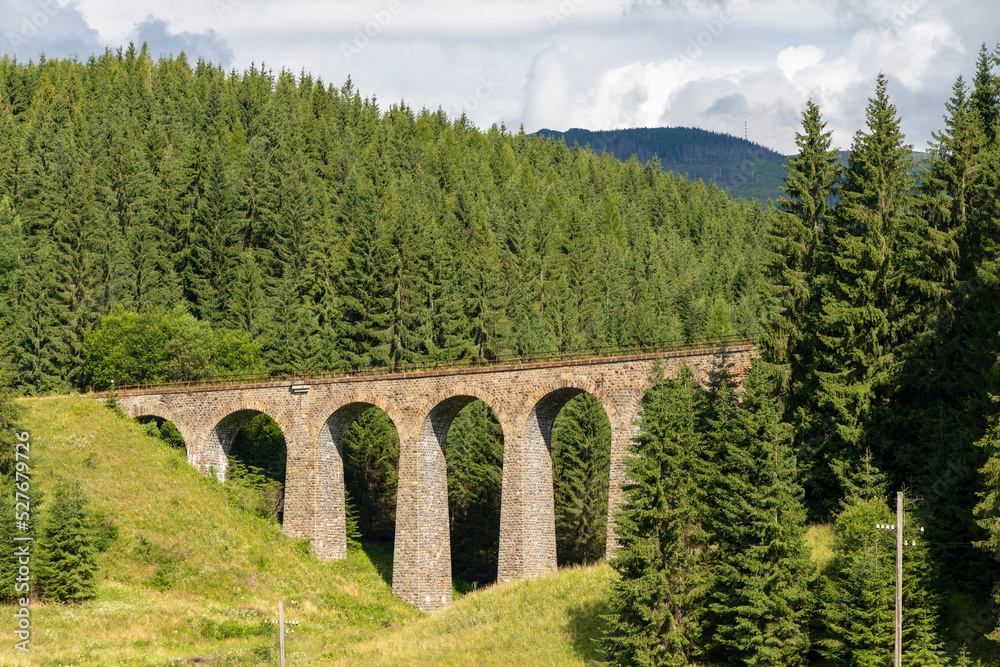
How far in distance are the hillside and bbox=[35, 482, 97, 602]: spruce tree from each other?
0.81 metres

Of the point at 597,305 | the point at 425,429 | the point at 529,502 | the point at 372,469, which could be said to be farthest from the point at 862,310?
the point at 597,305

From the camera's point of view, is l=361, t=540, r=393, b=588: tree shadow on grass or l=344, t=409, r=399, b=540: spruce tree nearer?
l=361, t=540, r=393, b=588: tree shadow on grass

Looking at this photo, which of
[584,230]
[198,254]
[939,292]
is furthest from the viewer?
[584,230]

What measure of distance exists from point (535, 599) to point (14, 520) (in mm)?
22228

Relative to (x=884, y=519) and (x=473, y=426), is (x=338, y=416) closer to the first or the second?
(x=473, y=426)

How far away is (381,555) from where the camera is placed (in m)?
66.9

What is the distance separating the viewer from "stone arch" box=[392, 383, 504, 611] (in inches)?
2084

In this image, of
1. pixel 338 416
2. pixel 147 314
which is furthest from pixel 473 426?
pixel 147 314

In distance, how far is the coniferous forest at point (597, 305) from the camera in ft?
110

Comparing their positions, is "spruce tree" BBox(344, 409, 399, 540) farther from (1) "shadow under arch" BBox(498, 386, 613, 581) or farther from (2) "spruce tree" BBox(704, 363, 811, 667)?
(2) "spruce tree" BBox(704, 363, 811, 667)

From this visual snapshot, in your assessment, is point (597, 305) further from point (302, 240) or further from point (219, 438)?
point (219, 438)

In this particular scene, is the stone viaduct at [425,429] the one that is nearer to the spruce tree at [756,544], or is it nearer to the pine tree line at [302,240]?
the spruce tree at [756,544]

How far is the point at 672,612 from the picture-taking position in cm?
3500

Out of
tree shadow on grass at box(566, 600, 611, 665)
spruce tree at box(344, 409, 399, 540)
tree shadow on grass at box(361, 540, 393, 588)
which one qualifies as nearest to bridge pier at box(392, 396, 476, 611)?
tree shadow on grass at box(361, 540, 393, 588)
